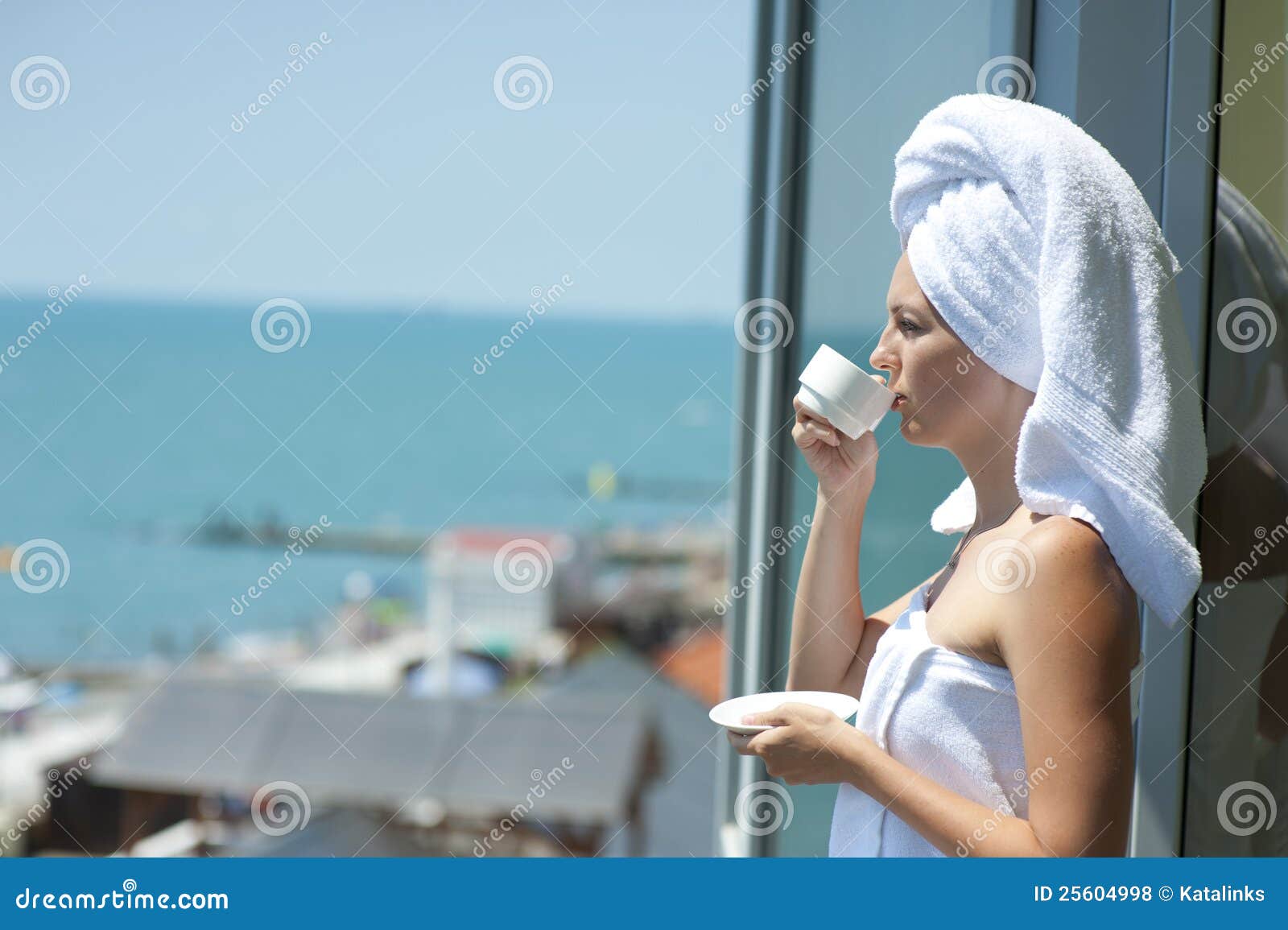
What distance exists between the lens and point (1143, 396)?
0.66m

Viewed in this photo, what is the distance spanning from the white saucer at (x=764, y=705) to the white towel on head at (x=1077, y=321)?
8.6 inches

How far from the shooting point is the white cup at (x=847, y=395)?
0.82 m

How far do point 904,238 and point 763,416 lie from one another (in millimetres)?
1334

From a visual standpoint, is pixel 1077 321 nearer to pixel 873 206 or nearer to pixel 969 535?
pixel 969 535

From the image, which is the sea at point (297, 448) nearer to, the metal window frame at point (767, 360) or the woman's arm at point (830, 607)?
the metal window frame at point (767, 360)

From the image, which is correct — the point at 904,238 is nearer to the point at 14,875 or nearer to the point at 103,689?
the point at 14,875

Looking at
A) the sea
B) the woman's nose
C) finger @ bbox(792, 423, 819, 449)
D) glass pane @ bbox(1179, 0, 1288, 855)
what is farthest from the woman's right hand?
the sea

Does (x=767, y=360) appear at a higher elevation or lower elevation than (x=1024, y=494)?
higher

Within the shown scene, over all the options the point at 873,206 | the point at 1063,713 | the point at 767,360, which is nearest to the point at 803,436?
the point at 1063,713

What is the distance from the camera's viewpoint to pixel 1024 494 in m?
0.69

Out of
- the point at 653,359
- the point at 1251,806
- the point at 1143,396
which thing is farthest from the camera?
the point at 653,359

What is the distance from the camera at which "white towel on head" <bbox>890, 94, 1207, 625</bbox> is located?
649 millimetres

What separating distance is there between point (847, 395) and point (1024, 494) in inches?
7.4

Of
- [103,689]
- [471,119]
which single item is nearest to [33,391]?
[103,689]
